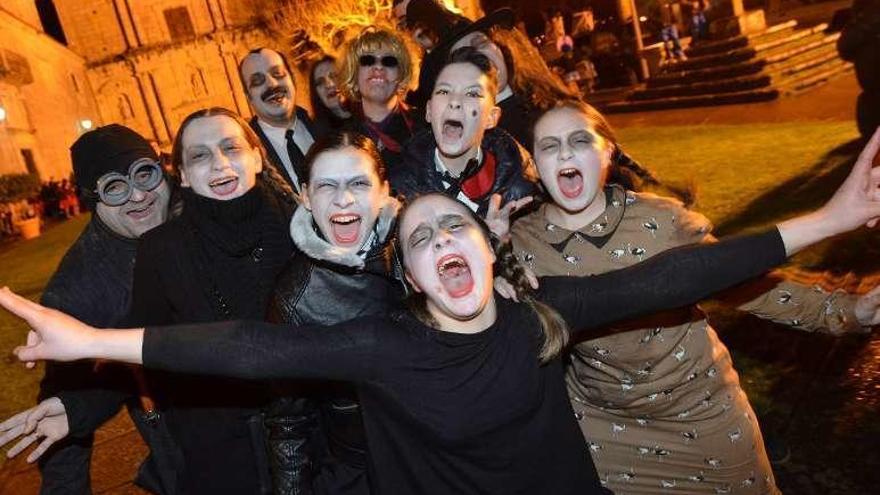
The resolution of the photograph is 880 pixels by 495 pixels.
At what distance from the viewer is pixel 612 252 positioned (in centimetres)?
263

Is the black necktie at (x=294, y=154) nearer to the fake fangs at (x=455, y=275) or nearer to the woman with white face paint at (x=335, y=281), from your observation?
the woman with white face paint at (x=335, y=281)

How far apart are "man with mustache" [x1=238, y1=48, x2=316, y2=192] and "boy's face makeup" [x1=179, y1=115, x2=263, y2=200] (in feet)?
4.06

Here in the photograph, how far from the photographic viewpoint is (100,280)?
10.6 ft

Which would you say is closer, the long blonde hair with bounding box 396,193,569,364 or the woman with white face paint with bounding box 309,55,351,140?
the long blonde hair with bounding box 396,193,569,364

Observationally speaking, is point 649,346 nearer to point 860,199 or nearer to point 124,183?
point 860,199

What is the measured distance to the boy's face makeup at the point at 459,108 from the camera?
3449 millimetres

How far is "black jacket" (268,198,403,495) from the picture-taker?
103 inches

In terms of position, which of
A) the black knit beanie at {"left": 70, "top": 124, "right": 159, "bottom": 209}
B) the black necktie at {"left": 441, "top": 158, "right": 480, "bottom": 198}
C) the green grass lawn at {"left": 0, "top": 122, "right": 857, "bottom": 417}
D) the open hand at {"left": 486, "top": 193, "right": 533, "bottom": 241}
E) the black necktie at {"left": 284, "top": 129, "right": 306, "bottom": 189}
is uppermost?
the black knit beanie at {"left": 70, "top": 124, "right": 159, "bottom": 209}

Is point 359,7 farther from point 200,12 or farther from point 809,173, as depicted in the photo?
point 200,12

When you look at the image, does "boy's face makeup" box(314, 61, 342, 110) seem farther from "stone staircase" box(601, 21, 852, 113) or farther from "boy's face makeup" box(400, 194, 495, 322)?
"stone staircase" box(601, 21, 852, 113)

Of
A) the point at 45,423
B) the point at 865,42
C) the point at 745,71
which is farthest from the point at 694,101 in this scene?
the point at 45,423

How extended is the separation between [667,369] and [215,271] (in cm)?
201

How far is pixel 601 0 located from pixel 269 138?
30632mm

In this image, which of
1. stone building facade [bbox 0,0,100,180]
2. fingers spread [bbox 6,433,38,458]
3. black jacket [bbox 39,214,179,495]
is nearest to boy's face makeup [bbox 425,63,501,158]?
black jacket [bbox 39,214,179,495]
